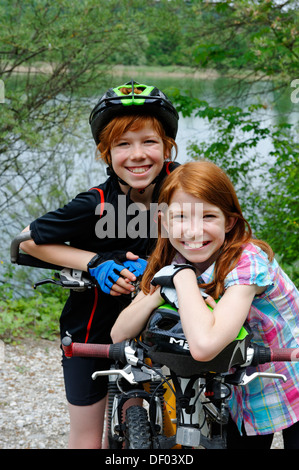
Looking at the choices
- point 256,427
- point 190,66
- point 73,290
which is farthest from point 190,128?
point 256,427

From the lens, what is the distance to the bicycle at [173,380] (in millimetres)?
1764

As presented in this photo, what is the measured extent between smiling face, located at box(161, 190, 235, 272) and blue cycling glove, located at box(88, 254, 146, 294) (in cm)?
42

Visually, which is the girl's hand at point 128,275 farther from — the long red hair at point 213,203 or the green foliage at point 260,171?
the green foliage at point 260,171

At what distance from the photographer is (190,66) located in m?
9.13

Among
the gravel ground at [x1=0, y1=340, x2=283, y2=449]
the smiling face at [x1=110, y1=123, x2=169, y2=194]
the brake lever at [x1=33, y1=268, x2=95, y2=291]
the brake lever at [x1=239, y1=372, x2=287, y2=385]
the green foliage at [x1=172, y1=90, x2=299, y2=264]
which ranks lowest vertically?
the gravel ground at [x1=0, y1=340, x2=283, y2=449]

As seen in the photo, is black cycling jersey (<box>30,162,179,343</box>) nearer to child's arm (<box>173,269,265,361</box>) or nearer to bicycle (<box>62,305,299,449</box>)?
bicycle (<box>62,305,299,449</box>)

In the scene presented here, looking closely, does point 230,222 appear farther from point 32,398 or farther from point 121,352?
point 32,398

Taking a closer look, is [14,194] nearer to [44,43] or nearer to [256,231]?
[44,43]

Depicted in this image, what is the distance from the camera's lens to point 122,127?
2.52 meters

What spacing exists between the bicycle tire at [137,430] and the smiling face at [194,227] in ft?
1.83

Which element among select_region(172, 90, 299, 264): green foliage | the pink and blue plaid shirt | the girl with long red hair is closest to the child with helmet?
the girl with long red hair

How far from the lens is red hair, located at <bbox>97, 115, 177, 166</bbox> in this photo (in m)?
2.53

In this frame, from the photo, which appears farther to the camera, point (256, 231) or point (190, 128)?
point (190, 128)
